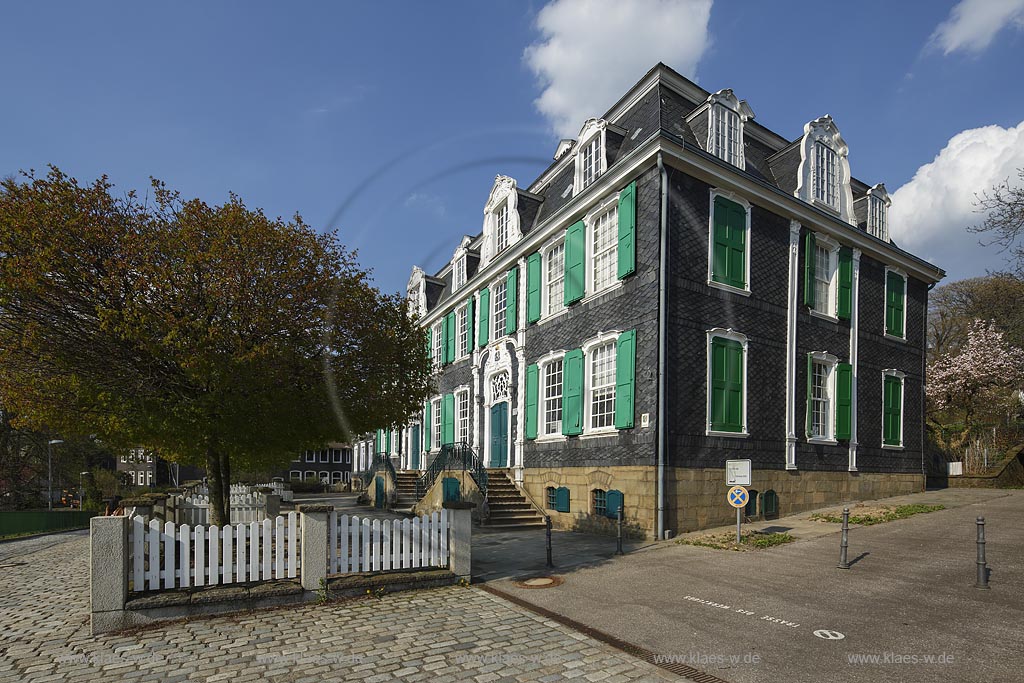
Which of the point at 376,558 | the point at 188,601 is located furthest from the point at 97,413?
the point at 376,558

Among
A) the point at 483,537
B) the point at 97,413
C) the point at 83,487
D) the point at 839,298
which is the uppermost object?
the point at 839,298

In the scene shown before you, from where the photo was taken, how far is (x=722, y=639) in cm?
658

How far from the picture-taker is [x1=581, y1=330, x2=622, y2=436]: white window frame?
1574 cm

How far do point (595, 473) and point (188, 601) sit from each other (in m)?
10.2

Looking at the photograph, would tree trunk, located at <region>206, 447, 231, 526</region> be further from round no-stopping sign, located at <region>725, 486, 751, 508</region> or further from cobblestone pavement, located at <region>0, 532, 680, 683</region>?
round no-stopping sign, located at <region>725, 486, 751, 508</region>

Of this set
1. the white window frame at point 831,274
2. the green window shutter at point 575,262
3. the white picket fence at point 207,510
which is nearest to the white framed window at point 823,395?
the white window frame at point 831,274

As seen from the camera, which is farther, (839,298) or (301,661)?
(839,298)

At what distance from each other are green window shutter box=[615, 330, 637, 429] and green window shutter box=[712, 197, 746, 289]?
2.69 meters

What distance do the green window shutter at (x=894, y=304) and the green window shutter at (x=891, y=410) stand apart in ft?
5.21

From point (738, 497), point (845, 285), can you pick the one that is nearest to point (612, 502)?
point (738, 497)

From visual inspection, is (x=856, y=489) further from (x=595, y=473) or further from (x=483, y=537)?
(x=483, y=537)

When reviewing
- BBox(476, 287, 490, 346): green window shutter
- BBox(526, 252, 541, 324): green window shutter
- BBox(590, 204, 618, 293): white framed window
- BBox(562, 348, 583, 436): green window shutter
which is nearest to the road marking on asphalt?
BBox(562, 348, 583, 436): green window shutter

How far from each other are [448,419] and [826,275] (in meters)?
15.3

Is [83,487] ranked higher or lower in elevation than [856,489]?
lower
